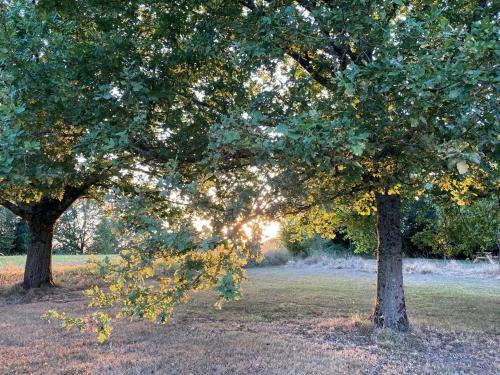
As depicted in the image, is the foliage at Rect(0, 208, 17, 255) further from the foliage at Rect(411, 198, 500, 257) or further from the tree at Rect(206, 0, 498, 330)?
the tree at Rect(206, 0, 498, 330)

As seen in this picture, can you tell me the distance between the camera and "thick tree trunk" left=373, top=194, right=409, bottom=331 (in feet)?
28.7

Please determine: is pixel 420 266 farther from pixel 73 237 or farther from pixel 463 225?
pixel 73 237

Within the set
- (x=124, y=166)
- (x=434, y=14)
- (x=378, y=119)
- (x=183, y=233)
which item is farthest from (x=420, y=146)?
(x=124, y=166)

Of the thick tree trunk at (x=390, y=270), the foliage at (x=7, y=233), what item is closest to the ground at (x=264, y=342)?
the thick tree trunk at (x=390, y=270)

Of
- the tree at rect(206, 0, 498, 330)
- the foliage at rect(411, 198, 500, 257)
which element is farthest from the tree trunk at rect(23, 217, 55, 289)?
the foliage at rect(411, 198, 500, 257)

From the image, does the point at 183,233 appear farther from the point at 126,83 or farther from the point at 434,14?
the point at 434,14

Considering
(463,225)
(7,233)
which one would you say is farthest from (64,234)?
(463,225)

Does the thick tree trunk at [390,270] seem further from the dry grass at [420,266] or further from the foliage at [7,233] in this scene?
the foliage at [7,233]

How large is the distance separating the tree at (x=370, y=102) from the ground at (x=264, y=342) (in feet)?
8.65

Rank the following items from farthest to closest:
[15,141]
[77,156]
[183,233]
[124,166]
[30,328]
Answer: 1. [30,328]
2. [124,166]
3. [77,156]
4. [15,141]
5. [183,233]

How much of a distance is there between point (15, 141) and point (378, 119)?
11.6 ft

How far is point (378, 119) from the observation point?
4.35 m

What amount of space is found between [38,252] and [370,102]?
14.7m

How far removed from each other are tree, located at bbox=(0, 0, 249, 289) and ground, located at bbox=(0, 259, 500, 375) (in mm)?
2731
